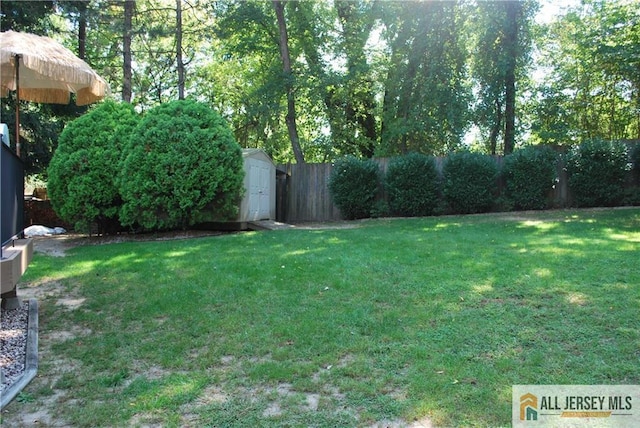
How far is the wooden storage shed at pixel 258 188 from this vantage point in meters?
11.0

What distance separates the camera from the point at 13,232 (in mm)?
3605

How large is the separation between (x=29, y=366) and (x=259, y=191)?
8.83 meters

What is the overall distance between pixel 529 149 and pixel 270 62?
37.2 feet

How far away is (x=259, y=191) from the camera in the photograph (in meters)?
11.7

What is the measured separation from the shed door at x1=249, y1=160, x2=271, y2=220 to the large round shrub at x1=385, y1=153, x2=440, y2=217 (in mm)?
3476

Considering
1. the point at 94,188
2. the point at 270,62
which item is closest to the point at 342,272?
the point at 94,188

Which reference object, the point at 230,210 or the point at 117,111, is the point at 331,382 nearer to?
the point at 230,210

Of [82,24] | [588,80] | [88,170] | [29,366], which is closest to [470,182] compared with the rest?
[588,80]

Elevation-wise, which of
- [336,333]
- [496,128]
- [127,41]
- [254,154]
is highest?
[127,41]

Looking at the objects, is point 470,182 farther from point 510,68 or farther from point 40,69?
point 40,69

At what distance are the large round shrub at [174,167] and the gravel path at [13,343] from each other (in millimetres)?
4824

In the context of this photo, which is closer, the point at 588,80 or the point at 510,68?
the point at 510,68

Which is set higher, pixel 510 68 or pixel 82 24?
pixel 82 24

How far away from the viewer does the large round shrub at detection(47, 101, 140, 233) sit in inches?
377
